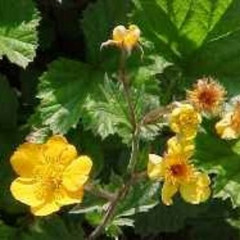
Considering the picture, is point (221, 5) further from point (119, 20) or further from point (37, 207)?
point (37, 207)

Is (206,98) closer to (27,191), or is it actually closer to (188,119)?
(188,119)

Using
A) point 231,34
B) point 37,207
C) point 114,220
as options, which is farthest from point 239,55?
point 37,207

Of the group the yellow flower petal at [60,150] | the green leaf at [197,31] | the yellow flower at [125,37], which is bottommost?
the yellow flower petal at [60,150]

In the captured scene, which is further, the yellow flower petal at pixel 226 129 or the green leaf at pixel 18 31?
the green leaf at pixel 18 31

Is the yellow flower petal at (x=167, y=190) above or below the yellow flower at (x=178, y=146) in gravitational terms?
below

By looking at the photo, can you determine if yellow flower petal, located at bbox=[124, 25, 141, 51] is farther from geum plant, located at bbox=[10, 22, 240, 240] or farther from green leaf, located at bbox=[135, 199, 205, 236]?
green leaf, located at bbox=[135, 199, 205, 236]

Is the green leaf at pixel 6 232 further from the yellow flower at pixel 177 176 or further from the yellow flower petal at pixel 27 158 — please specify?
the yellow flower at pixel 177 176

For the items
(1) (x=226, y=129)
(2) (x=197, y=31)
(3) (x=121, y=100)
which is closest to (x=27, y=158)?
(3) (x=121, y=100)

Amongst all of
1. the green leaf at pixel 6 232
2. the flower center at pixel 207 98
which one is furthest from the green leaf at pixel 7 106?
the flower center at pixel 207 98
